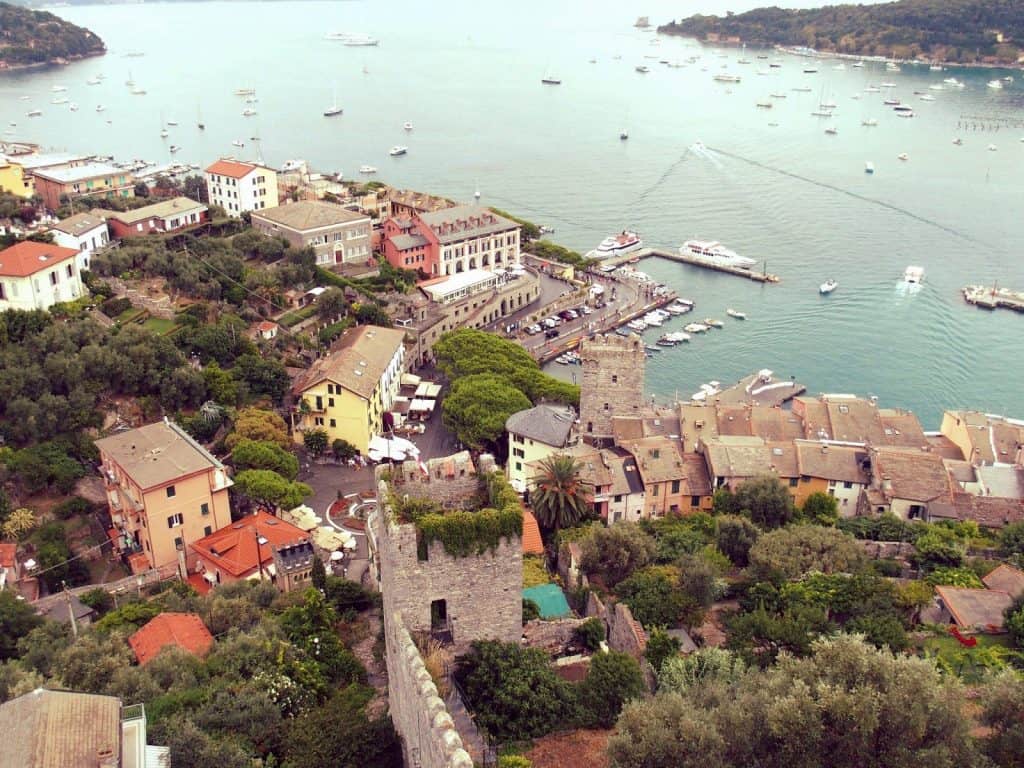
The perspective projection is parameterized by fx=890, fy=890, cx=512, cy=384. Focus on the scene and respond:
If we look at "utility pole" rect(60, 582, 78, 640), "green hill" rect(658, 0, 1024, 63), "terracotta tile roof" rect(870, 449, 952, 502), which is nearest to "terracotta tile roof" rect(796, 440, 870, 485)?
"terracotta tile roof" rect(870, 449, 952, 502)

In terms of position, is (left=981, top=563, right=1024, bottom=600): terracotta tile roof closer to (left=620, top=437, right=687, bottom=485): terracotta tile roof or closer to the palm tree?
(left=620, top=437, right=687, bottom=485): terracotta tile roof

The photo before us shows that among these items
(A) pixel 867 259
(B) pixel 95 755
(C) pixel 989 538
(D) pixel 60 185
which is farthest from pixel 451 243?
(B) pixel 95 755

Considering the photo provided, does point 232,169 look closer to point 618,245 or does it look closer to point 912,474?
point 618,245

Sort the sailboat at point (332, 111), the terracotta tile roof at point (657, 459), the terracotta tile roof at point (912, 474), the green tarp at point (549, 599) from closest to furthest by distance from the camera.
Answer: the green tarp at point (549, 599), the terracotta tile roof at point (912, 474), the terracotta tile roof at point (657, 459), the sailboat at point (332, 111)

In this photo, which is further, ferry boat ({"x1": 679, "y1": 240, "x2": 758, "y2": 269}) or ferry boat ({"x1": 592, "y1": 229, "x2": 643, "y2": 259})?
ferry boat ({"x1": 592, "y1": 229, "x2": 643, "y2": 259})

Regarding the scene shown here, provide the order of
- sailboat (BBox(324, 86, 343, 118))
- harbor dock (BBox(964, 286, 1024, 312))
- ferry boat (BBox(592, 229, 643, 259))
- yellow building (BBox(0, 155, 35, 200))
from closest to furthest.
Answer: yellow building (BBox(0, 155, 35, 200)) → harbor dock (BBox(964, 286, 1024, 312)) → ferry boat (BBox(592, 229, 643, 259)) → sailboat (BBox(324, 86, 343, 118))

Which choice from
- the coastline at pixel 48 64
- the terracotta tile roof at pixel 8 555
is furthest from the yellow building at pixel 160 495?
the coastline at pixel 48 64

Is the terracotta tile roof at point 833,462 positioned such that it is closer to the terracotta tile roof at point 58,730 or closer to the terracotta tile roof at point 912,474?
the terracotta tile roof at point 912,474
